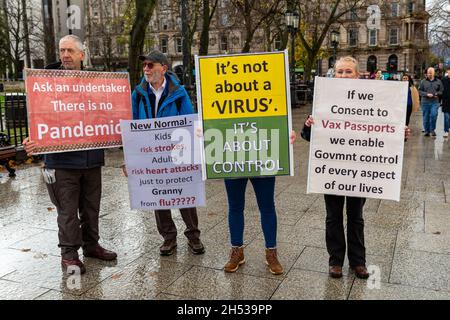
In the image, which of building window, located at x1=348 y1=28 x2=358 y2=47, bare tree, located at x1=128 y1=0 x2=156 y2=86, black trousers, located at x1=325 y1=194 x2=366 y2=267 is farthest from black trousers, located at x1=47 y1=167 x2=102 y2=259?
building window, located at x1=348 y1=28 x2=358 y2=47

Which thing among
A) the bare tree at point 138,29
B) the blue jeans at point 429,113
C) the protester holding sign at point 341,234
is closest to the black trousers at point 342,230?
the protester holding sign at point 341,234

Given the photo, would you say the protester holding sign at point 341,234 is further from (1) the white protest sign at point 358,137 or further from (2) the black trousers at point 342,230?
(1) the white protest sign at point 358,137

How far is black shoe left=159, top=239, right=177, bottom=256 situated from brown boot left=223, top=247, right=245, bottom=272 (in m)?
0.68

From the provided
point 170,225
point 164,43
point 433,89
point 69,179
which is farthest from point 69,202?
point 164,43

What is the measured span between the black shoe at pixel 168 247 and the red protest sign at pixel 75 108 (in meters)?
1.10

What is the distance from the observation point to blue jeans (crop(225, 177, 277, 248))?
406 cm

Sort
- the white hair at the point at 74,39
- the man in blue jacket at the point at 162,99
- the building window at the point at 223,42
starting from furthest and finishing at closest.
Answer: the building window at the point at 223,42 → the man in blue jacket at the point at 162,99 → the white hair at the point at 74,39

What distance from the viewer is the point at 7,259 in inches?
181

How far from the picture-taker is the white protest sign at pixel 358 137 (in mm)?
3961

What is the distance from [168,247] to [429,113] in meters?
11.0

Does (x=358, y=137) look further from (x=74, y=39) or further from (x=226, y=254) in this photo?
(x=74, y=39)

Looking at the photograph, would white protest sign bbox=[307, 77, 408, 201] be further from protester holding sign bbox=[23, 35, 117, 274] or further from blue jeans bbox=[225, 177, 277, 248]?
protester holding sign bbox=[23, 35, 117, 274]

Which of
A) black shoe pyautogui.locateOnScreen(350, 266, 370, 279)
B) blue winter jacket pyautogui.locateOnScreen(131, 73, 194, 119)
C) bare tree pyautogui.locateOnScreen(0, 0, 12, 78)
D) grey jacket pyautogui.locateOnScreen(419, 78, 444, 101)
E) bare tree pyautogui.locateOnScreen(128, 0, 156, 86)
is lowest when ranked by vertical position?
black shoe pyautogui.locateOnScreen(350, 266, 370, 279)
